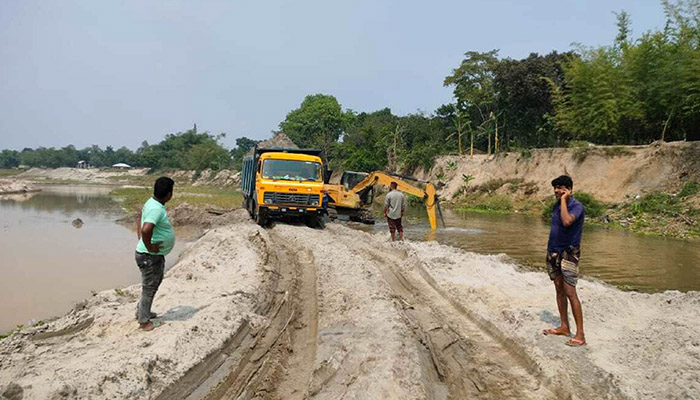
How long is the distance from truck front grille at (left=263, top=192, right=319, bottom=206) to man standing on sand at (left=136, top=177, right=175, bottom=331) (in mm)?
9986

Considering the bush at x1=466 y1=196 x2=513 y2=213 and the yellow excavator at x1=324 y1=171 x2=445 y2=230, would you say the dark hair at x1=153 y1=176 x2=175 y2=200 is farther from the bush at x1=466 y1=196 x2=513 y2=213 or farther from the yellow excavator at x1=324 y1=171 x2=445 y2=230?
the bush at x1=466 y1=196 x2=513 y2=213

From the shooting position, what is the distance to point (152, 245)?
17.8 ft

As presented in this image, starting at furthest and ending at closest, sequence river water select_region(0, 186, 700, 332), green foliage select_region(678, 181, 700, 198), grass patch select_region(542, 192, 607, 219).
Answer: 1. grass patch select_region(542, 192, 607, 219)
2. green foliage select_region(678, 181, 700, 198)
3. river water select_region(0, 186, 700, 332)

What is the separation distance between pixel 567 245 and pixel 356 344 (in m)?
2.64

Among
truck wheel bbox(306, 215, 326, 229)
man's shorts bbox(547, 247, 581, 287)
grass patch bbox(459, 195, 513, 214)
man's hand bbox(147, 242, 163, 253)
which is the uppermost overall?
man's hand bbox(147, 242, 163, 253)

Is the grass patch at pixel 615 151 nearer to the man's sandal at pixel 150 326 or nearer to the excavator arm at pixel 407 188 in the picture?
the excavator arm at pixel 407 188

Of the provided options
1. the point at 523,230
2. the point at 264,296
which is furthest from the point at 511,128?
the point at 264,296

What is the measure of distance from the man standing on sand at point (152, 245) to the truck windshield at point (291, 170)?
1064cm

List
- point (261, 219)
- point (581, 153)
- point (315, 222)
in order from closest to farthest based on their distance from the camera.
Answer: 1. point (261, 219)
2. point (315, 222)
3. point (581, 153)

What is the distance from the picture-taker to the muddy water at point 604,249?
35.6 ft

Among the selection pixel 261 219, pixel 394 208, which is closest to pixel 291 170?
pixel 261 219

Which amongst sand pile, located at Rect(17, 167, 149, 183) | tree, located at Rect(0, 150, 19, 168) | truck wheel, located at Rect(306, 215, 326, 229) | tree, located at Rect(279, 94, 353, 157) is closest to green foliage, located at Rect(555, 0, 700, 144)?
truck wheel, located at Rect(306, 215, 326, 229)

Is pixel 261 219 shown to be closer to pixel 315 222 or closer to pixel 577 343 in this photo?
pixel 315 222

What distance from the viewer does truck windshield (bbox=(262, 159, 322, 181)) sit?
643 inches
